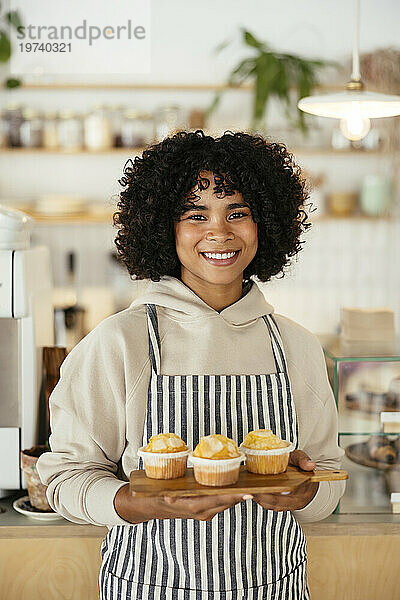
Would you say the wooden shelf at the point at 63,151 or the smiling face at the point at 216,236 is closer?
the smiling face at the point at 216,236

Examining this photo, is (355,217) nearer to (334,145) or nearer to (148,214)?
(334,145)

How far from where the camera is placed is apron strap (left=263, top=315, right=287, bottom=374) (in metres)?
1.43

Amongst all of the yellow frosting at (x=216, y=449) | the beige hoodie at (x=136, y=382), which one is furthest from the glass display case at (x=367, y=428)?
the yellow frosting at (x=216, y=449)

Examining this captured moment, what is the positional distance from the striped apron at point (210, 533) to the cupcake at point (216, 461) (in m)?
0.14

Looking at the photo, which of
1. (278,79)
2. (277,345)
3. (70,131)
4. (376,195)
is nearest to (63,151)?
(70,131)

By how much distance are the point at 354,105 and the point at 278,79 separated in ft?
1.63

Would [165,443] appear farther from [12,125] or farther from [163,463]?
[12,125]

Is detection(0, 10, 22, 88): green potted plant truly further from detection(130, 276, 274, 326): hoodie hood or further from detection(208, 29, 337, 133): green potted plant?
detection(130, 276, 274, 326): hoodie hood

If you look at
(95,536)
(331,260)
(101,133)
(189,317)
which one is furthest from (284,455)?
(101,133)

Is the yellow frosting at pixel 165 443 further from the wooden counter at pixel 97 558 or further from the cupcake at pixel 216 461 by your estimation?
the wooden counter at pixel 97 558

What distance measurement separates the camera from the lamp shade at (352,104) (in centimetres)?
202

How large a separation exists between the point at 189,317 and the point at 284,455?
32cm

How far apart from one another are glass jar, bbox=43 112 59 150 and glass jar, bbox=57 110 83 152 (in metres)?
0.01

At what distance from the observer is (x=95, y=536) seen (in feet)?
5.65
